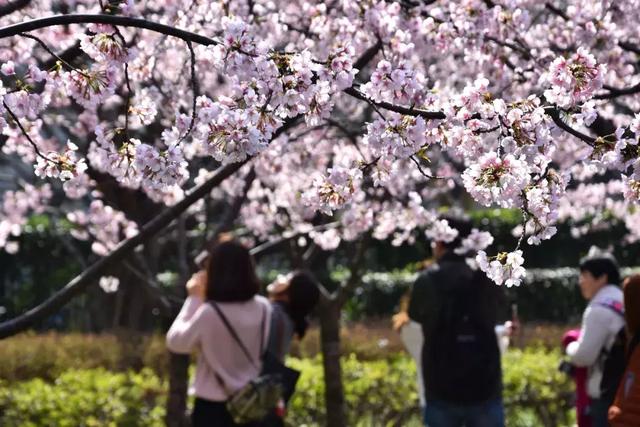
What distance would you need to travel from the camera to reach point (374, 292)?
18.0m

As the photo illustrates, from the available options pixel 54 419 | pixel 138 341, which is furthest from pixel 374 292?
pixel 54 419

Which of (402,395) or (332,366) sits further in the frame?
(402,395)

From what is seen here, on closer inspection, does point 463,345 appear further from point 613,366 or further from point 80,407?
point 80,407

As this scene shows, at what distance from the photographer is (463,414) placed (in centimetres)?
566

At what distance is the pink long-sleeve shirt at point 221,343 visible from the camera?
5.25 meters

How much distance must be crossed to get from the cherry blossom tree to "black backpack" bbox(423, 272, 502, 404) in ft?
1.04

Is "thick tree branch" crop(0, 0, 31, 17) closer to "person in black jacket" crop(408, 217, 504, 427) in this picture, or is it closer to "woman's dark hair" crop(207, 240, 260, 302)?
"woman's dark hair" crop(207, 240, 260, 302)

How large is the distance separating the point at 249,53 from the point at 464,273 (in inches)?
119

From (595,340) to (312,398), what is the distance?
2860 mm

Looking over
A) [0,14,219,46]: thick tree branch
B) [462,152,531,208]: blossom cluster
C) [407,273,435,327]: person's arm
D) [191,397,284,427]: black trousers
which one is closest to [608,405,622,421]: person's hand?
[407,273,435,327]: person's arm

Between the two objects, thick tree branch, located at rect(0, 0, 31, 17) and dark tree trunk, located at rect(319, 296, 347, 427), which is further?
dark tree trunk, located at rect(319, 296, 347, 427)

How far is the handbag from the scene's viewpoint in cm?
515

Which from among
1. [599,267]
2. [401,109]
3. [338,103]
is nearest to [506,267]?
[401,109]

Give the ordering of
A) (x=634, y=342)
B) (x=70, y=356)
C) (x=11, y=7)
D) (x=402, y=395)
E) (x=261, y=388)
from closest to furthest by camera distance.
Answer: (x=11, y=7) < (x=634, y=342) < (x=261, y=388) < (x=402, y=395) < (x=70, y=356)
